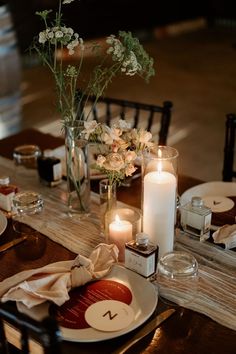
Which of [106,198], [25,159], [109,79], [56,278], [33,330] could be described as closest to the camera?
[33,330]

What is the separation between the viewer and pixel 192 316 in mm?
1224

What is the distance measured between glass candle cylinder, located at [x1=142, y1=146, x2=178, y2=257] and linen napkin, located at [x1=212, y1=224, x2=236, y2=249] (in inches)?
5.6

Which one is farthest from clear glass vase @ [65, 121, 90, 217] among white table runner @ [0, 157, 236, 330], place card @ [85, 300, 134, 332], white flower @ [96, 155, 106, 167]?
place card @ [85, 300, 134, 332]

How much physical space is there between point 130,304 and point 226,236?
39 cm

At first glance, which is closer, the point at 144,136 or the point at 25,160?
the point at 144,136

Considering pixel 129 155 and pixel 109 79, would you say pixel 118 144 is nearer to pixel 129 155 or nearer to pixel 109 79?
pixel 129 155

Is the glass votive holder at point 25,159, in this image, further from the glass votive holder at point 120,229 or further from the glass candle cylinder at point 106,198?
the glass votive holder at point 120,229

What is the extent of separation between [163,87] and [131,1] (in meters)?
2.02

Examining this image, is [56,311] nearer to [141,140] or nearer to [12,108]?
[141,140]

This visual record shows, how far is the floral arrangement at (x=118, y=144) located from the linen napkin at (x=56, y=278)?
193 mm

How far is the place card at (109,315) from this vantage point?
1155mm

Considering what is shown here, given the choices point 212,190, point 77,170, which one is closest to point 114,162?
point 77,170

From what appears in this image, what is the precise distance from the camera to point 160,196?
55.1 inches

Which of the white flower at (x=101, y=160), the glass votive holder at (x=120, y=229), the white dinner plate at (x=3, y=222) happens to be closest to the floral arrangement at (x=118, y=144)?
the white flower at (x=101, y=160)
